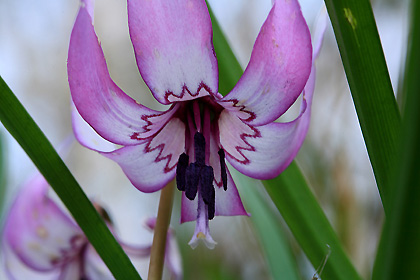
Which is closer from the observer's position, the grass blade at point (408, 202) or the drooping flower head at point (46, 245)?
the grass blade at point (408, 202)

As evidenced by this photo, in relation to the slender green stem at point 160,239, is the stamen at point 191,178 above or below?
above

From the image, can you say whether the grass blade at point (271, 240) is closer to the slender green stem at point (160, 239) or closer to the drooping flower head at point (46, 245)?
the drooping flower head at point (46, 245)

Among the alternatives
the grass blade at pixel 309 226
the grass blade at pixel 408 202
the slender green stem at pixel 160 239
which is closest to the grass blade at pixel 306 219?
the grass blade at pixel 309 226

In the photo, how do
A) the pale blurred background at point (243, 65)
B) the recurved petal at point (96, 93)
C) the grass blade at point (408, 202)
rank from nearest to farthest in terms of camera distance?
the grass blade at point (408, 202) < the recurved petal at point (96, 93) < the pale blurred background at point (243, 65)

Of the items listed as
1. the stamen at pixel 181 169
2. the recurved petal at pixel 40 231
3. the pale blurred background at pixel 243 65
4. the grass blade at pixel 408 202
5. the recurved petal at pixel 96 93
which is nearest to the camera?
the grass blade at pixel 408 202

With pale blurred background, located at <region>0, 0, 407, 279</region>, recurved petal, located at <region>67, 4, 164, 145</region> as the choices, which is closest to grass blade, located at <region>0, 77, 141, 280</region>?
recurved petal, located at <region>67, 4, 164, 145</region>

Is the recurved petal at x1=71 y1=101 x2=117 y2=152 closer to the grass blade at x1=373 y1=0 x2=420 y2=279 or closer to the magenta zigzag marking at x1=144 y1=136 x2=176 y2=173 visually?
the magenta zigzag marking at x1=144 y1=136 x2=176 y2=173

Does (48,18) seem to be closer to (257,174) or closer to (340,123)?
(340,123)
